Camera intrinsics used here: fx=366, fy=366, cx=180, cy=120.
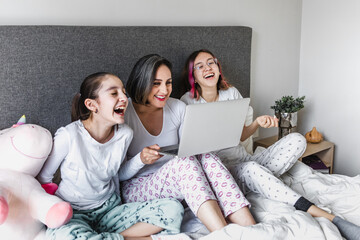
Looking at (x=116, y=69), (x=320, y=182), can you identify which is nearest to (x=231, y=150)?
(x=320, y=182)

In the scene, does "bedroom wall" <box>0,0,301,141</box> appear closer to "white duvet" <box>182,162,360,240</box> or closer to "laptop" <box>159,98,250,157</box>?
"laptop" <box>159,98,250,157</box>

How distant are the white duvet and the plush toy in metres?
0.49

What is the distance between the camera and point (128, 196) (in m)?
1.56

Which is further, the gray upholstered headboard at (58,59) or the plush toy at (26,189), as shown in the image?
the gray upholstered headboard at (58,59)

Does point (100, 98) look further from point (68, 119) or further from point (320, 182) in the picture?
point (320, 182)

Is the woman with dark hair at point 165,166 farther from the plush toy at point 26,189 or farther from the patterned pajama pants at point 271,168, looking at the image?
the plush toy at point 26,189

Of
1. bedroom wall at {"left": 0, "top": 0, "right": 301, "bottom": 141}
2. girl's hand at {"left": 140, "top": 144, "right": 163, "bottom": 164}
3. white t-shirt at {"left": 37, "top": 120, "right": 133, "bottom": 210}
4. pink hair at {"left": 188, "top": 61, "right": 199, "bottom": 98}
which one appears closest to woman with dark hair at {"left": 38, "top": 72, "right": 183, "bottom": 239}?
white t-shirt at {"left": 37, "top": 120, "right": 133, "bottom": 210}

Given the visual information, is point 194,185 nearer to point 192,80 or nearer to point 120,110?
point 120,110

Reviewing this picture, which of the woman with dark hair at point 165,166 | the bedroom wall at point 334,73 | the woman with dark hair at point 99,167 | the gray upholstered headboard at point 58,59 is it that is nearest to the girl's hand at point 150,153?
the woman with dark hair at point 165,166

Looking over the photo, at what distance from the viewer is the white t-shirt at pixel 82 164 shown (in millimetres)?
1337

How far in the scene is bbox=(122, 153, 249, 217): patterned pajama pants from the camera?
1.37m

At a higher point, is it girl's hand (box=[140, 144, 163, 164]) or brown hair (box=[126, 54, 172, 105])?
brown hair (box=[126, 54, 172, 105])

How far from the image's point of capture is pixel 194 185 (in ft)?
4.49

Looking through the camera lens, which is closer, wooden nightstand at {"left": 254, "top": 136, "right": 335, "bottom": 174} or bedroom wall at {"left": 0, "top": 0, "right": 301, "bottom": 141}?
bedroom wall at {"left": 0, "top": 0, "right": 301, "bottom": 141}
